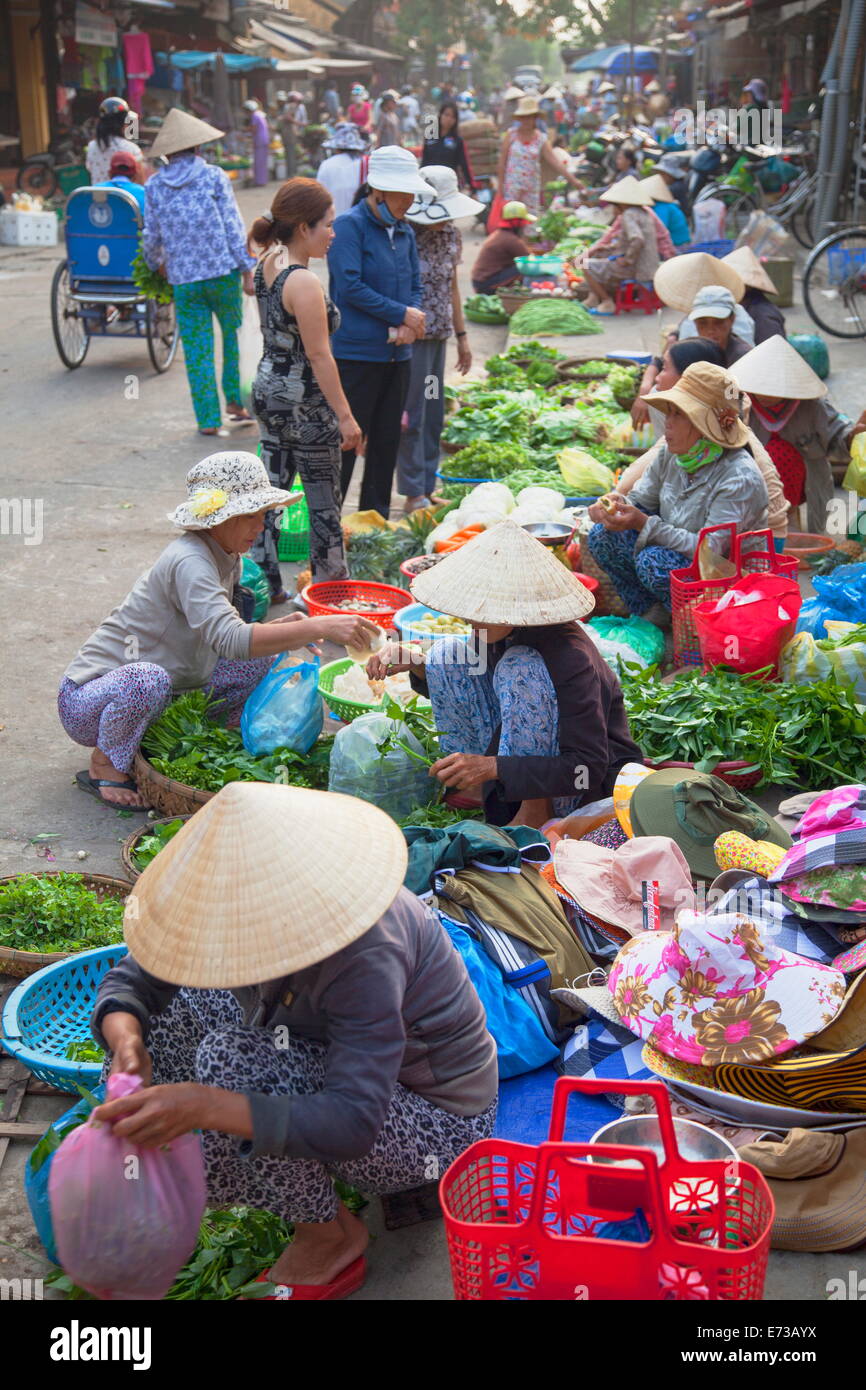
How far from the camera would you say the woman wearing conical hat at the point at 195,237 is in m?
7.03

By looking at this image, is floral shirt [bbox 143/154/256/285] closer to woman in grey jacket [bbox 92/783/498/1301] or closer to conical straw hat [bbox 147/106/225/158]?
conical straw hat [bbox 147/106/225/158]

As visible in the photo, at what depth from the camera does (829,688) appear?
391 cm

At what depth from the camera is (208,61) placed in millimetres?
25281

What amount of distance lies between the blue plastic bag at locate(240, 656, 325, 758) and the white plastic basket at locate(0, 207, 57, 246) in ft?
46.0

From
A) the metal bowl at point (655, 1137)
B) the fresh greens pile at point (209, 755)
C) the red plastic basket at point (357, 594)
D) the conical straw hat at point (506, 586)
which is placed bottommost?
the metal bowl at point (655, 1137)

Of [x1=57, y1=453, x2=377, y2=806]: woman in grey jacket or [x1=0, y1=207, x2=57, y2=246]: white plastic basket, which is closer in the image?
[x1=57, y1=453, x2=377, y2=806]: woman in grey jacket

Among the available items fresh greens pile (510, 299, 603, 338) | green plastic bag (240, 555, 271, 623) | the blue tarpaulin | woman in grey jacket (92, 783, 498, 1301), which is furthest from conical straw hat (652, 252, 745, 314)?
the blue tarpaulin

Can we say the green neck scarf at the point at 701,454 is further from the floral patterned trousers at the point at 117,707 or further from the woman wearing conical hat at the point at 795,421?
the floral patterned trousers at the point at 117,707

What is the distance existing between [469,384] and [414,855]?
5.85 meters

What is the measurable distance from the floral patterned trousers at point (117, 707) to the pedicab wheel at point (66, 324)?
547cm

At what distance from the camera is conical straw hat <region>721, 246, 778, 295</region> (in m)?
6.76

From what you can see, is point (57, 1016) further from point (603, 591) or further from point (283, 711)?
point (603, 591)

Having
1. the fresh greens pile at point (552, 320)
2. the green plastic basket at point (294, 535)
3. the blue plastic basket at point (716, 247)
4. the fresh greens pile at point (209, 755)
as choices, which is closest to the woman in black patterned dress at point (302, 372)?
the green plastic basket at point (294, 535)
